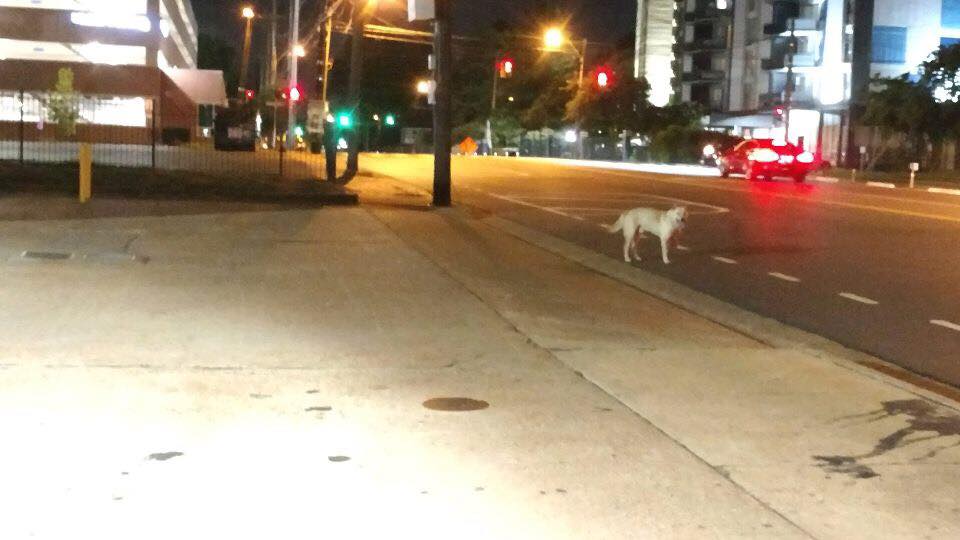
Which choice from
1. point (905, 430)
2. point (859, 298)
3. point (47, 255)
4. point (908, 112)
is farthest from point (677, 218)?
point (908, 112)

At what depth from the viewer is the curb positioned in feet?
33.2

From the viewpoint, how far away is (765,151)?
44844 millimetres

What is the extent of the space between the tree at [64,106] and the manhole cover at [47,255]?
136 feet

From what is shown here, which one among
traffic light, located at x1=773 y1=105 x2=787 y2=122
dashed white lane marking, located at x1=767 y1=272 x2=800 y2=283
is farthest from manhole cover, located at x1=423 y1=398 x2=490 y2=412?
traffic light, located at x1=773 y1=105 x2=787 y2=122

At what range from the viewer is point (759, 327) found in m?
12.7

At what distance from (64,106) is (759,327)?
49131 millimetres

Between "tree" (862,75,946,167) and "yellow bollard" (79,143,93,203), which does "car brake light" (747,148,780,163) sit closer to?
"tree" (862,75,946,167)

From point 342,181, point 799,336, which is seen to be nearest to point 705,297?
point 799,336

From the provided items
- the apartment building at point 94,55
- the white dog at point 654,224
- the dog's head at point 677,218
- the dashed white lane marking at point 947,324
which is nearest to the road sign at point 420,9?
the white dog at point 654,224

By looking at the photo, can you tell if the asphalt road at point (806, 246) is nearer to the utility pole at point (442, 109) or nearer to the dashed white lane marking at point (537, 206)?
the dashed white lane marking at point (537, 206)

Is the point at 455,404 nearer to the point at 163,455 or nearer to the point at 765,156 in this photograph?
the point at 163,455

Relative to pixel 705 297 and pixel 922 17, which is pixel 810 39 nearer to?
pixel 922 17

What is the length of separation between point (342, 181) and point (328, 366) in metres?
26.7

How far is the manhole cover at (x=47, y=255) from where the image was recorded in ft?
52.6
